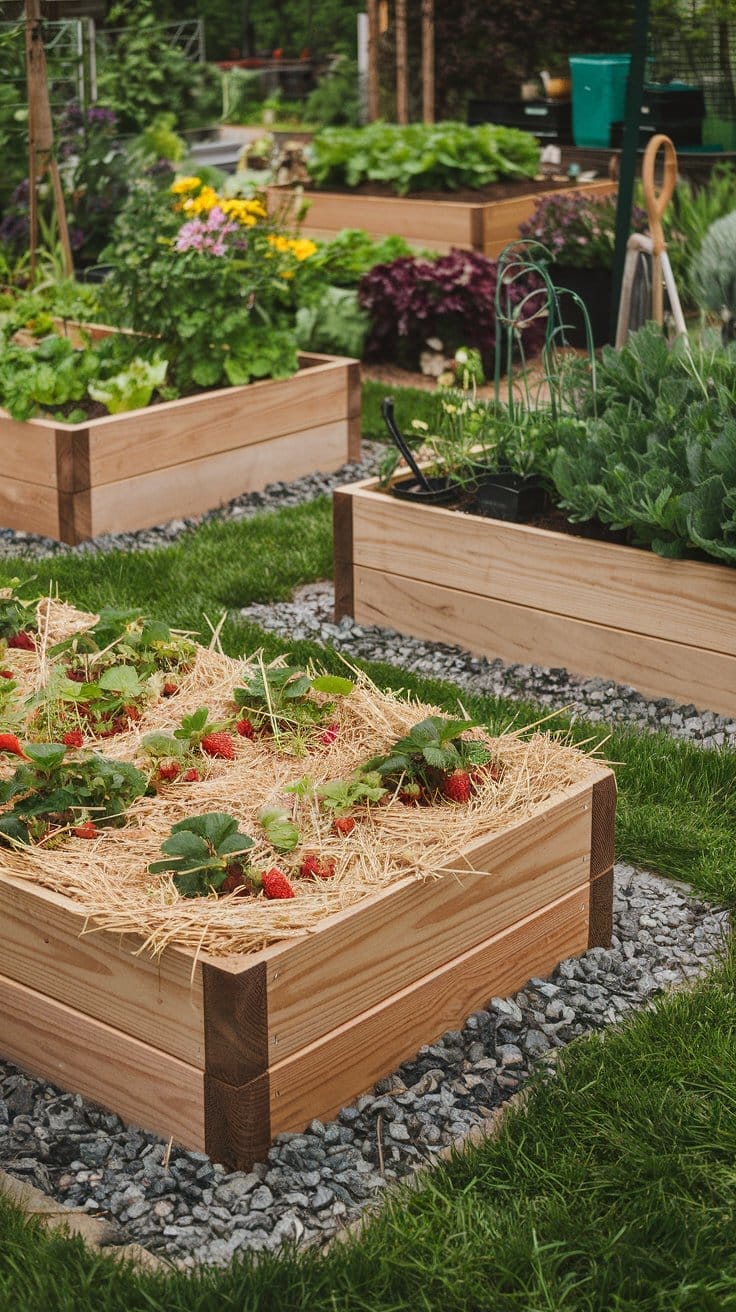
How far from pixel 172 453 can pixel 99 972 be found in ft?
11.7

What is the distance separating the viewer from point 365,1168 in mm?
2479

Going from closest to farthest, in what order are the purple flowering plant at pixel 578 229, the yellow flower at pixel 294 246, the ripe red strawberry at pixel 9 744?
the ripe red strawberry at pixel 9 744
the yellow flower at pixel 294 246
the purple flowering plant at pixel 578 229

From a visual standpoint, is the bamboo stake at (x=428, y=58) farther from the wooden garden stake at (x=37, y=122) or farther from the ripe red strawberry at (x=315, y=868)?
the ripe red strawberry at (x=315, y=868)

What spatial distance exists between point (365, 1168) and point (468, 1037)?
39 cm

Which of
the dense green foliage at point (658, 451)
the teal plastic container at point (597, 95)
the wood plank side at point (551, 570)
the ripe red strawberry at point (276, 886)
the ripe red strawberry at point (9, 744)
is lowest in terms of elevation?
the wood plank side at point (551, 570)

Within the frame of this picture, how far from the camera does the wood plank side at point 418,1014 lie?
2494 mm

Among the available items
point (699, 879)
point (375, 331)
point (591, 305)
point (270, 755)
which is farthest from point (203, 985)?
point (591, 305)

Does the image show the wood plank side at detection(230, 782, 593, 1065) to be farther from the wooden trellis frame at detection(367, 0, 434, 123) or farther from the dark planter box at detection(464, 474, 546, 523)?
the wooden trellis frame at detection(367, 0, 434, 123)

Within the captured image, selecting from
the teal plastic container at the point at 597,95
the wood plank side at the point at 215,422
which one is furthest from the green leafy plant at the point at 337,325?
the teal plastic container at the point at 597,95

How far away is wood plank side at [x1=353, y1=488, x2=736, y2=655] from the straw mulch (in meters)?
1.07

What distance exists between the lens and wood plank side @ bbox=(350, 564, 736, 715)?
4230 millimetres

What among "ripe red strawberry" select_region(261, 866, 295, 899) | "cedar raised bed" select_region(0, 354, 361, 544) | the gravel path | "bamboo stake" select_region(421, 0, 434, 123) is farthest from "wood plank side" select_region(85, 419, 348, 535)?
"bamboo stake" select_region(421, 0, 434, 123)

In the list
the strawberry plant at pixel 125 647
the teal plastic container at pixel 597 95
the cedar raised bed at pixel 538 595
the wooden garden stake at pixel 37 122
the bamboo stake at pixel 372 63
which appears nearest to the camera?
the strawberry plant at pixel 125 647

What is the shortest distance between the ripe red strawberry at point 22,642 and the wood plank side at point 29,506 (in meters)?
1.90
